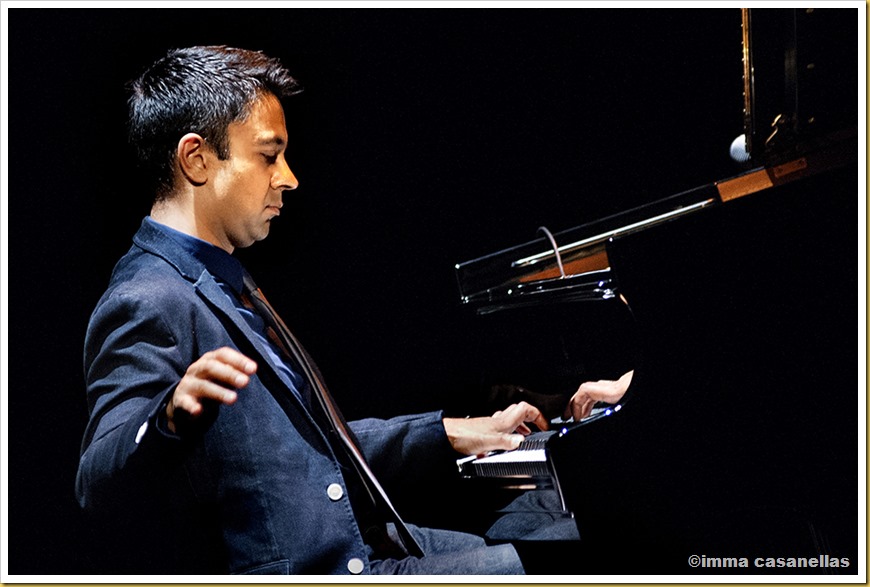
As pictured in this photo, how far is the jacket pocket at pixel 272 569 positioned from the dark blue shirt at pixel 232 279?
0.30 meters

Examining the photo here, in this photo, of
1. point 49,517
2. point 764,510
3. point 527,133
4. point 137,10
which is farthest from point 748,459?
Result: point 137,10

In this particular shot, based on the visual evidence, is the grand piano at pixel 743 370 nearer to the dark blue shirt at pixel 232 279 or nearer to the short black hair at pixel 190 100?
the dark blue shirt at pixel 232 279

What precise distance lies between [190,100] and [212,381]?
72cm

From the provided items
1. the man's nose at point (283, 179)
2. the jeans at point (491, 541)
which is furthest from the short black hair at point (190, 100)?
the jeans at point (491, 541)

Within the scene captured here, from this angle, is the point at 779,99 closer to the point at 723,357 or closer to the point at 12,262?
the point at 723,357

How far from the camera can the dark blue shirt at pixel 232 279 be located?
173 cm

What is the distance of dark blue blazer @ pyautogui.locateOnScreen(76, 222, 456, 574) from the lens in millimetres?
1531

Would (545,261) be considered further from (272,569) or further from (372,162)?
(272,569)

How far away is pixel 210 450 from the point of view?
5.13ft

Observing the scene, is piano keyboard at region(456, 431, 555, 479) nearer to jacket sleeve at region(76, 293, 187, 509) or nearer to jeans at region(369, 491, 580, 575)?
jeans at region(369, 491, 580, 575)

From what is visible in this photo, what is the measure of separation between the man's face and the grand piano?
2.18ft

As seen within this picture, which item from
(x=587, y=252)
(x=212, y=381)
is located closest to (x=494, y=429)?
(x=587, y=252)

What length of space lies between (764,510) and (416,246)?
3.37 feet

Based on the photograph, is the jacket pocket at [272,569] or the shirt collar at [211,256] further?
the shirt collar at [211,256]
